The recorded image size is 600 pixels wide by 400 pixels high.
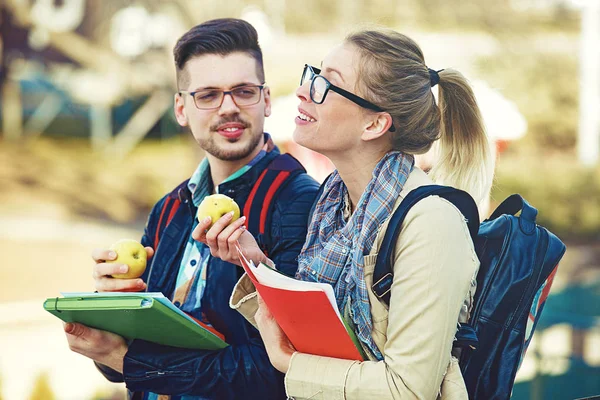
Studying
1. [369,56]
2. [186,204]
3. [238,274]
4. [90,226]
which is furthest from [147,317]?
[90,226]

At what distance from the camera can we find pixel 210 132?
2285 mm

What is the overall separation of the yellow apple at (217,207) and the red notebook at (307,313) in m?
0.29

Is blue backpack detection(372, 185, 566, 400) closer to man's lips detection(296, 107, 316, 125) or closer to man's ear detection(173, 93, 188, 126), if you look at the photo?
man's lips detection(296, 107, 316, 125)

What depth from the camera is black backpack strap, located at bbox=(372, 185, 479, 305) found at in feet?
5.65

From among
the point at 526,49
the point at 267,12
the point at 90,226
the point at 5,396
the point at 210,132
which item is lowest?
the point at 5,396

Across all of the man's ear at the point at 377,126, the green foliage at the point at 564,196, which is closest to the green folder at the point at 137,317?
the man's ear at the point at 377,126

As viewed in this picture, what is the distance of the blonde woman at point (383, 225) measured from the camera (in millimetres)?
1663

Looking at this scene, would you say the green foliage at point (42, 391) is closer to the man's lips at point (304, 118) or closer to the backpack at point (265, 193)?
the backpack at point (265, 193)

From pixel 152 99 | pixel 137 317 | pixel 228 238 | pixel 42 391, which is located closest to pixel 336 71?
pixel 228 238

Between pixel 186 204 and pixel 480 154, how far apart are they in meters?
0.92

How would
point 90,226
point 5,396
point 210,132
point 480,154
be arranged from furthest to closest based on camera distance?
point 90,226, point 5,396, point 210,132, point 480,154

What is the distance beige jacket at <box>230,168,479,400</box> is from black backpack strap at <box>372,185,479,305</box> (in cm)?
2

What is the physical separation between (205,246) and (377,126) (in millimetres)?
671

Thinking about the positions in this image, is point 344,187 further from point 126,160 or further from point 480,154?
point 126,160
